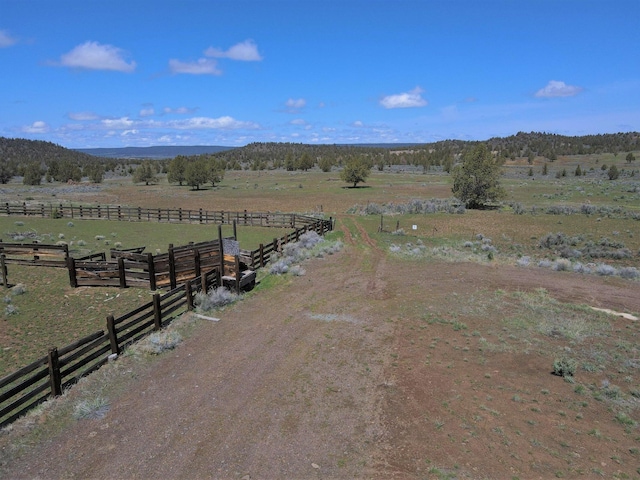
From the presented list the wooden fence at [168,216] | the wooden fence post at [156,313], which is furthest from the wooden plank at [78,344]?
the wooden fence at [168,216]

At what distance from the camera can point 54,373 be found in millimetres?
8227

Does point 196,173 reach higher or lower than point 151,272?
higher

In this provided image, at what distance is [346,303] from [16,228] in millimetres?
30178

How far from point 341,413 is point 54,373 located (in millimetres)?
5771

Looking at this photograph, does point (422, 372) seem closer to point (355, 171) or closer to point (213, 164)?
point (355, 171)

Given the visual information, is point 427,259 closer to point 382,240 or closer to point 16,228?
point 382,240

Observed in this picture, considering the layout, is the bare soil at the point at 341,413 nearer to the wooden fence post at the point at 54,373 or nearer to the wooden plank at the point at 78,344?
the wooden fence post at the point at 54,373

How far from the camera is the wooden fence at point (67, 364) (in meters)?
7.62

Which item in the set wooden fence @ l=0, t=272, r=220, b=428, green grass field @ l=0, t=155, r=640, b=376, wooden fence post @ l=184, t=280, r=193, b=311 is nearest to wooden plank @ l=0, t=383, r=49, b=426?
wooden fence @ l=0, t=272, r=220, b=428

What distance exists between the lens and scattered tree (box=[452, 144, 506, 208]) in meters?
48.3

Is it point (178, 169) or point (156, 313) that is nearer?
point (156, 313)

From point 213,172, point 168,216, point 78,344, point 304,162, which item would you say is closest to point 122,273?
point 78,344

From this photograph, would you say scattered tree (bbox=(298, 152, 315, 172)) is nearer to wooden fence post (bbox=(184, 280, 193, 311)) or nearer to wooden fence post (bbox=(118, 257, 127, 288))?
wooden fence post (bbox=(118, 257, 127, 288))

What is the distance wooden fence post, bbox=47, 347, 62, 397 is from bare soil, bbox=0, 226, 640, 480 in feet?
3.96
